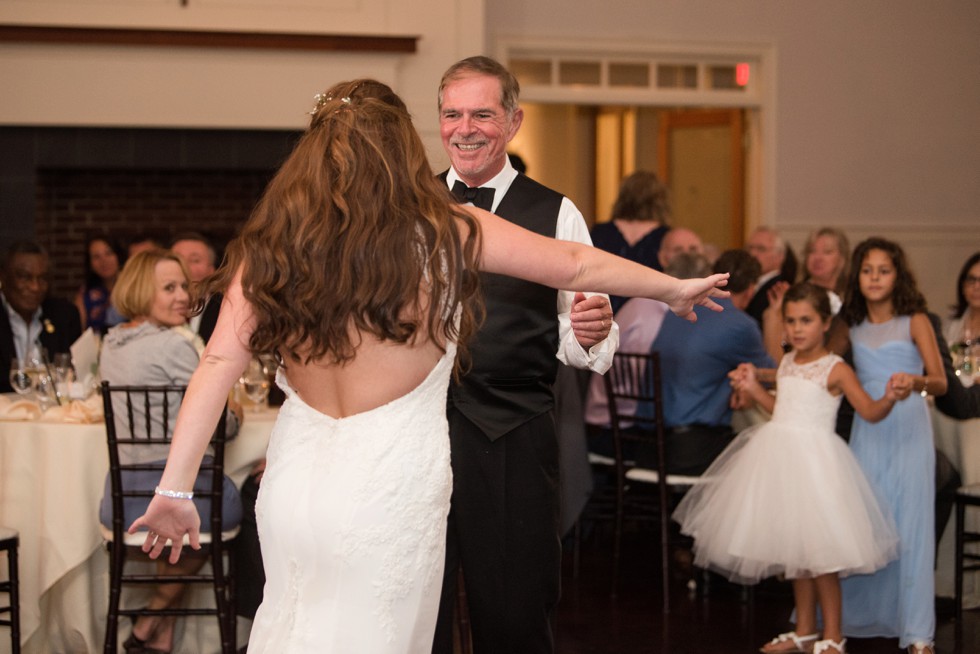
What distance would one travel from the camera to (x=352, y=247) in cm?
197

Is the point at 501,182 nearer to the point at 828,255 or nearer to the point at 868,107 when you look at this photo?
the point at 828,255

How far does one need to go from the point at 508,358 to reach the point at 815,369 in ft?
6.30

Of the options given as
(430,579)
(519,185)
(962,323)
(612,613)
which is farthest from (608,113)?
(430,579)

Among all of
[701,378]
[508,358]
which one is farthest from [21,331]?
[508,358]

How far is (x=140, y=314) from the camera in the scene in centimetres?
415

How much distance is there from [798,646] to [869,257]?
1379mm

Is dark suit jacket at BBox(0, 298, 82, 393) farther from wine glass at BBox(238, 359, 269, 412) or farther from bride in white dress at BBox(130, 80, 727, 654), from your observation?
bride in white dress at BBox(130, 80, 727, 654)

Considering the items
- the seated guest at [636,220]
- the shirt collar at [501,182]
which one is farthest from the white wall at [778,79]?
the shirt collar at [501,182]

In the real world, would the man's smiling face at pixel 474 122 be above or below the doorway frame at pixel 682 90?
below

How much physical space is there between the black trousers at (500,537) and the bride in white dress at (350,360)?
508 mm

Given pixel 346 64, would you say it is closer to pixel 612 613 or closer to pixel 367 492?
pixel 612 613

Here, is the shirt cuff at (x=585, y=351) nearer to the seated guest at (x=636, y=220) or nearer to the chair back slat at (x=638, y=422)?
the chair back slat at (x=638, y=422)

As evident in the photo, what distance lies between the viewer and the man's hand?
2529 millimetres

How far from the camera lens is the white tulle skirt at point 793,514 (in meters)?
4.01
